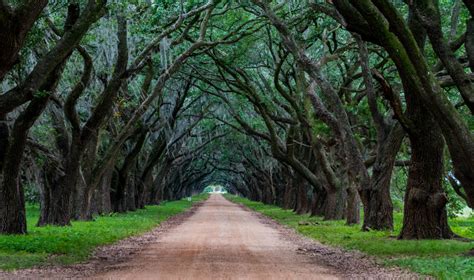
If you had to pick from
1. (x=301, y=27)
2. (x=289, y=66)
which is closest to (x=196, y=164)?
(x=289, y=66)

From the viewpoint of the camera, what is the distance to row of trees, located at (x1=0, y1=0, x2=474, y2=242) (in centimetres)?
1231

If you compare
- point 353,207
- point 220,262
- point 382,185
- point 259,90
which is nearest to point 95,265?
point 220,262

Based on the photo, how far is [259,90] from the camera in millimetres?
31453

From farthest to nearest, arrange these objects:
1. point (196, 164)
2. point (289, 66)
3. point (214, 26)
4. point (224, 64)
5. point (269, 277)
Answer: point (196, 164) → point (289, 66) → point (224, 64) → point (214, 26) → point (269, 277)

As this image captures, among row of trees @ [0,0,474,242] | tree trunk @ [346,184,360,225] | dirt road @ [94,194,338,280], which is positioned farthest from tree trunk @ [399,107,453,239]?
tree trunk @ [346,184,360,225]

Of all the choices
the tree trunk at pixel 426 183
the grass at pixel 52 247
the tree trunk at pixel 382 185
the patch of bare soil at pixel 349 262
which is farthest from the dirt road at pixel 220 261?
the tree trunk at pixel 426 183

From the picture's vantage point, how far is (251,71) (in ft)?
101

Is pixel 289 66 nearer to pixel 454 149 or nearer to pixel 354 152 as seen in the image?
pixel 354 152

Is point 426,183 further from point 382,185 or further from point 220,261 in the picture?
point 220,261

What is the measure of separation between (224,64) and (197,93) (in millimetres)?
9175

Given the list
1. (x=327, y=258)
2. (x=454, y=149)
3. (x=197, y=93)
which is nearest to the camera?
(x=454, y=149)

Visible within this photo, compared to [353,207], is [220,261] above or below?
below

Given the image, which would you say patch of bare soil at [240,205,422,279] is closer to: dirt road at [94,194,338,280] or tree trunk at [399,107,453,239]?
dirt road at [94,194,338,280]

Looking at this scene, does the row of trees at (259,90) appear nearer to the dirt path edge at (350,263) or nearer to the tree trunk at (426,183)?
the tree trunk at (426,183)
